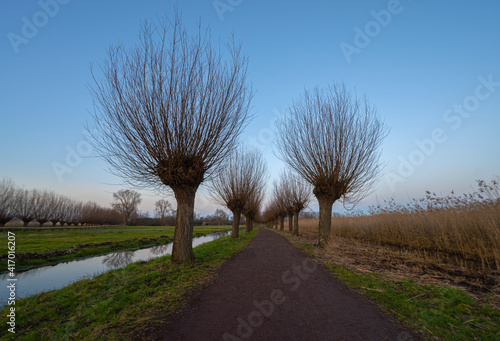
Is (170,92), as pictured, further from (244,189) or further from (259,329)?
(244,189)

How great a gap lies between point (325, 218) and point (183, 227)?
26.4 ft

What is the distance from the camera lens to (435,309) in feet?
12.9

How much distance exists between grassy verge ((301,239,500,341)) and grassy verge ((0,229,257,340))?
4258mm

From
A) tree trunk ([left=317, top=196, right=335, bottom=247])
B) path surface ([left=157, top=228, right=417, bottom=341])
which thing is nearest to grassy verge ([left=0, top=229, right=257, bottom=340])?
path surface ([left=157, top=228, right=417, bottom=341])

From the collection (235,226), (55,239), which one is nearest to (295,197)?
(235,226)

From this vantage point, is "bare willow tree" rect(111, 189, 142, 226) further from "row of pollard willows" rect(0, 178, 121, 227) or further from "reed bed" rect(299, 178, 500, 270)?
"reed bed" rect(299, 178, 500, 270)

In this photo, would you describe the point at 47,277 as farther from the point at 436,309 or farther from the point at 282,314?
the point at 436,309

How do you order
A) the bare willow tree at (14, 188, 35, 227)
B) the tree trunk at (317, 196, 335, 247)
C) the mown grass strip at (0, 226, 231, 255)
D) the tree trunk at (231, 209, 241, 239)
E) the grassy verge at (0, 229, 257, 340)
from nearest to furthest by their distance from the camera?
→ 1. the grassy verge at (0, 229, 257, 340)
2. the tree trunk at (317, 196, 335, 247)
3. the mown grass strip at (0, 226, 231, 255)
4. the tree trunk at (231, 209, 241, 239)
5. the bare willow tree at (14, 188, 35, 227)

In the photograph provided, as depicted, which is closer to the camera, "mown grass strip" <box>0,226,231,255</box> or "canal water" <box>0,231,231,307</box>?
"canal water" <box>0,231,231,307</box>

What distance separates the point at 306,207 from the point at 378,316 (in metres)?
21.9

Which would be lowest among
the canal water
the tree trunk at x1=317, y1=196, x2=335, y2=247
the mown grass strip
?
the mown grass strip

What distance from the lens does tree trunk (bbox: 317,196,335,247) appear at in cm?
1210

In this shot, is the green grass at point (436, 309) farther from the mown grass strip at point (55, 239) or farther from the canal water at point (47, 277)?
the mown grass strip at point (55, 239)

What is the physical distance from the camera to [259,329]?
3434 millimetres
